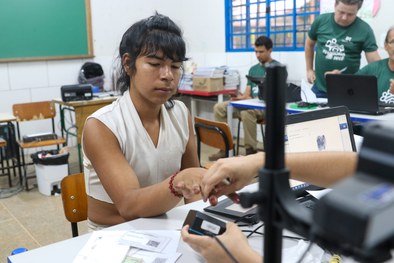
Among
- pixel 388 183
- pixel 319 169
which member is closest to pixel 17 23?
pixel 319 169

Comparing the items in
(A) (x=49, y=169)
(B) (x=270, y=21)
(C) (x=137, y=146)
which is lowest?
(A) (x=49, y=169)

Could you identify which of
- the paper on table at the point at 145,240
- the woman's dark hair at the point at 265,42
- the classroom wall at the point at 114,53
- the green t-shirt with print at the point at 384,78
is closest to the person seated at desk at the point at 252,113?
the woman's dark hair at the point at 265,42

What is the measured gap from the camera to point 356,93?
3000 millimetres

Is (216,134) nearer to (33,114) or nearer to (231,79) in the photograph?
(33,114)

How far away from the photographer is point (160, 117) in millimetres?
1666

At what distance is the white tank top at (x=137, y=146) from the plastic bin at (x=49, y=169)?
7.56 feet

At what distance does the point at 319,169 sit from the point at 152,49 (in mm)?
831

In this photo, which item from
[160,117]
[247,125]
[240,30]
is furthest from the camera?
[240,30]

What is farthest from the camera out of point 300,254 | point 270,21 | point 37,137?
point 270,21

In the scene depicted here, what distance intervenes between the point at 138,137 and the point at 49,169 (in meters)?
2.50

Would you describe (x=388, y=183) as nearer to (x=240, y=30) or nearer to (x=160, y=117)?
(x=160, y=117)

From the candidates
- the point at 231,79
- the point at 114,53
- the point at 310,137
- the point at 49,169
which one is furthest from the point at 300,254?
the point at 114,53

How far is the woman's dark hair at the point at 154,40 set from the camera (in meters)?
1.50

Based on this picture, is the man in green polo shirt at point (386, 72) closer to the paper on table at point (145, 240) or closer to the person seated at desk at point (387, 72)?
the person seated at desk at point (387, 72)
